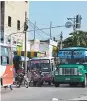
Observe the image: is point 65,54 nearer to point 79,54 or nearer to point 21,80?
point 79,54

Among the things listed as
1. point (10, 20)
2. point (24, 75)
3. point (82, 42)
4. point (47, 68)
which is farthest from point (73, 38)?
point (24, 75)

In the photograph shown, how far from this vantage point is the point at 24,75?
2866 centimetres

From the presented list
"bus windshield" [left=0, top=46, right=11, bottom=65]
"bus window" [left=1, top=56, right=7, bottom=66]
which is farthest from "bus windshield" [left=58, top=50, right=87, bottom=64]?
"bus window" [left=1, top=56, right=7, bottom=66]

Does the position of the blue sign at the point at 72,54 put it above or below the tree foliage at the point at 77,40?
below

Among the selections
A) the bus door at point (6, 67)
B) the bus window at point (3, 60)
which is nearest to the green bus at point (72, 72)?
the bus door at point (6, 67)

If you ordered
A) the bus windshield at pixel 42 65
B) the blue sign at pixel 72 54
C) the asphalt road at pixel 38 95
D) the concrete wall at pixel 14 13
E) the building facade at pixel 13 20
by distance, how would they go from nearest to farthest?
1. the asphalt road at pixel 38 95
2. the blue sign at pixel 72 54
3. the bus windshield at pixel 42 65
4. the building facade at pixel 13 20
5. the concrete wall at pixel 14 13

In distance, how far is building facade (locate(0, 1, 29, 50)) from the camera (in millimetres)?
47000

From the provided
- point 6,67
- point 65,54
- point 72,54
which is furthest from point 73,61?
point 6,67

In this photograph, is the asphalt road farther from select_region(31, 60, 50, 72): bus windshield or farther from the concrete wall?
the concrete wall

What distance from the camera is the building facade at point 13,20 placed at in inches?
1850

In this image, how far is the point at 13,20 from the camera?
50875 mm

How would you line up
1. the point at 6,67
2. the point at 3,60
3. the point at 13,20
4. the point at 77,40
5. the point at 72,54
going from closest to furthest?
the point at 3,60 → the point at 6,67 → the point at 72,54 → the point at 13,20 → the point at 77,40

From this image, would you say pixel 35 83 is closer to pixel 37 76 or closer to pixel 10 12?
pixel 37 76

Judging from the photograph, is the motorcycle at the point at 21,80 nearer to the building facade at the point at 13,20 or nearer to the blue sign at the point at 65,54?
the blue sign at the point at 65,54
